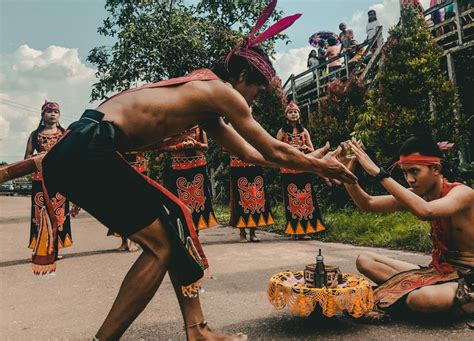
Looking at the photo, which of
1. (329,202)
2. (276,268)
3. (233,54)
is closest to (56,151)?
(233,54)

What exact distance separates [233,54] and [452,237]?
1777 millimetres

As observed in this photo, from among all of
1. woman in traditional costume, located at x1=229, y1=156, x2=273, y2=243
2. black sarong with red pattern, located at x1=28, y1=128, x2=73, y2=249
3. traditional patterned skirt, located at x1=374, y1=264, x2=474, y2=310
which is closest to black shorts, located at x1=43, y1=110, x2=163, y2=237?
traditional patterned skirt, located at x1=374, y1=264, x2=474, y2=310

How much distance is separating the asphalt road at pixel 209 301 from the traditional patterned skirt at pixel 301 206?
335 mm

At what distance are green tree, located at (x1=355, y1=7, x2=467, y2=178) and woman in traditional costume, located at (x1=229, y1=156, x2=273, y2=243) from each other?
2.15 m

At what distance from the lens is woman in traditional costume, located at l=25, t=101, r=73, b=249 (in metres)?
5.91

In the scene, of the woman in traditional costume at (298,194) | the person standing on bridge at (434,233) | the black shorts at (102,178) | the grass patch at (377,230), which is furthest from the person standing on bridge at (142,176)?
the woman in traditional costume at (298,194)

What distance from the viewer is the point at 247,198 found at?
6.92 metres

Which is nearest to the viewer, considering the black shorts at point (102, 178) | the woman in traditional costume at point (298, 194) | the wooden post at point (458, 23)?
the black shorts at point (102, 178)

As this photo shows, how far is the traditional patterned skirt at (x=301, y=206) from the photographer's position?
6766mm

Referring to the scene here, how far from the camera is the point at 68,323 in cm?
315

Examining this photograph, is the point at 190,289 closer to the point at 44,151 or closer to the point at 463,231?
the point at 463,231

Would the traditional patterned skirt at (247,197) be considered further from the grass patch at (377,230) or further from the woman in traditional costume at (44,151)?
the woman in traditional costume at (44,151)

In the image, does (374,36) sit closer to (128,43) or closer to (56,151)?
(128,43)

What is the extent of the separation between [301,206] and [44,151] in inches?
144
